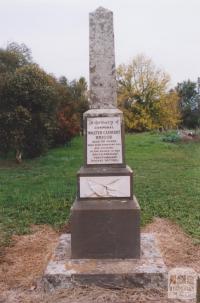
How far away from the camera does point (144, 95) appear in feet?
137

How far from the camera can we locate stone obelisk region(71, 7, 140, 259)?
5.50 m

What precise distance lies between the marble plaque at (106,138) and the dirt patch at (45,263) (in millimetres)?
1718

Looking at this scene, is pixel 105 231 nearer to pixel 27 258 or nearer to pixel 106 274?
pixel 106 274

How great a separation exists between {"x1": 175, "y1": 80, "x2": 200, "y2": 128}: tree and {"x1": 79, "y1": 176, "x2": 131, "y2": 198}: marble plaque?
4494cm

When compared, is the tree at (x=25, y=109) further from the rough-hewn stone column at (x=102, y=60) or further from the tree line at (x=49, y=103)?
the rough-hewn stone column at (x=102, y=60)

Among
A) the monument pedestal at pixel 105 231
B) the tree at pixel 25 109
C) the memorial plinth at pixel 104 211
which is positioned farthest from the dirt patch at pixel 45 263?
the tree at pixel 25 109

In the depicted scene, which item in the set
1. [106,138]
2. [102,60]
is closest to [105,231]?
[106,138]

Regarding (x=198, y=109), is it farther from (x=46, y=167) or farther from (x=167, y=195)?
(x=167, y=195)

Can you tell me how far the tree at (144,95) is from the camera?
4106cm

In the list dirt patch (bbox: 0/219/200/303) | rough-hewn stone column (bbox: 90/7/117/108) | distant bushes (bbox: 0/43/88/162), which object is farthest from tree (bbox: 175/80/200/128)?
rough-hewn stone column (bbox: 90/7/117/108)

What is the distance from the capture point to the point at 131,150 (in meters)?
23.8

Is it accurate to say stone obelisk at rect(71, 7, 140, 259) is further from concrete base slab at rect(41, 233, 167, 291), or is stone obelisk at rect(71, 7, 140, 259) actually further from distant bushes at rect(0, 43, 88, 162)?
distant bushes at rect(0, 43, 88, 162)

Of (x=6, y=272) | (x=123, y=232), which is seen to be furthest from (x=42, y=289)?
(x=123, y=232)

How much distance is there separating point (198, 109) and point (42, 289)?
51238 mm
